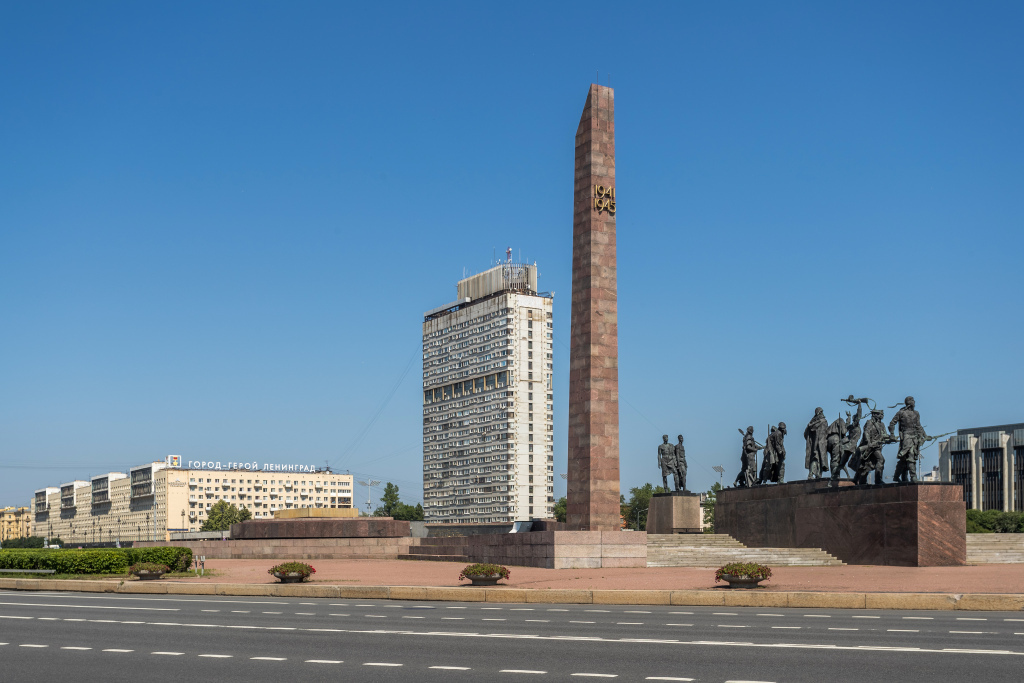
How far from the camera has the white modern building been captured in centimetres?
11519

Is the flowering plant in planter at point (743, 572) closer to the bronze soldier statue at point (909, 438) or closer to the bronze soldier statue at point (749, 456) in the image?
the bronze soldier statue at point (909, 438)

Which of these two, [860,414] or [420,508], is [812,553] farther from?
[420,508]

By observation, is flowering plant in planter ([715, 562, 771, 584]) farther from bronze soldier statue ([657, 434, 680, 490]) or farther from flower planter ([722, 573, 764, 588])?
bronze soldier statue ([657, 434, 680, 490])

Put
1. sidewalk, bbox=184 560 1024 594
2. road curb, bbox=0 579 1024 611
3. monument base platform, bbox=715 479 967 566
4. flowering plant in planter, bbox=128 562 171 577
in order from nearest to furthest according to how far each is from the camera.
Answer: road curb, bbox=0 579 1024 611, sidewalk, bbox=184 560 1024 594, flowering plant in planter, bbox=128 562 171 577, monument base platform, bbox=715 479 967 566

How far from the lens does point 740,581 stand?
66.9 ft

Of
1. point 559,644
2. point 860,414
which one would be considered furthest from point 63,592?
point 860,414

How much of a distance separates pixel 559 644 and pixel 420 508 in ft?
Result: 538

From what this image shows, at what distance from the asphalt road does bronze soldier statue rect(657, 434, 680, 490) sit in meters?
23.0

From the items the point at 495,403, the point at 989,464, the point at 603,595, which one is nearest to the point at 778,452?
the point at 603,595

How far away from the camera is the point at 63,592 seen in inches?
1000

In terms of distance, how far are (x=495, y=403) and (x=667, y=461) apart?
402ft

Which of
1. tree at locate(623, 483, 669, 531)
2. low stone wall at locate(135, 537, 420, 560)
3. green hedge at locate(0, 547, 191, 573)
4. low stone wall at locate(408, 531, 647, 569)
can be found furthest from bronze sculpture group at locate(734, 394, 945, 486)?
tree at locate(623, 483, 669, 531)

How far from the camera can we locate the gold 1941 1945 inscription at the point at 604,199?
30375 mm

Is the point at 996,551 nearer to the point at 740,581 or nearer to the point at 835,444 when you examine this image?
the point at 835,444
